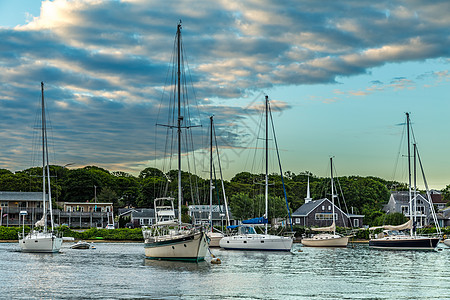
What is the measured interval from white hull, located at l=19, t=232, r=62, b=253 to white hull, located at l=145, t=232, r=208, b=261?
19285mm

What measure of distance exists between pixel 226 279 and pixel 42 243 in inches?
1320

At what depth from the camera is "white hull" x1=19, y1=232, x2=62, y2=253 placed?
6400 cm

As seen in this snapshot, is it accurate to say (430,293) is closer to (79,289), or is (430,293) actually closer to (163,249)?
(79,289)

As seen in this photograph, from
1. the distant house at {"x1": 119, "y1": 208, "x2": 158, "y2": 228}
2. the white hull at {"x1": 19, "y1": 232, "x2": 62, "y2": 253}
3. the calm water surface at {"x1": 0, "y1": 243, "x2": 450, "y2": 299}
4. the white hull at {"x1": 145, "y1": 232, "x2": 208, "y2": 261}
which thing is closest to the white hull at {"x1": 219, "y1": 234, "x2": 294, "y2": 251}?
the calm water surface at {"x1": 0, "y1": 243, "x2": 450, "y2": 299}

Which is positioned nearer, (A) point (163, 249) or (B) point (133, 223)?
(A) point (163, 249)

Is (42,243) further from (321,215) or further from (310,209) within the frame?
(321,215)

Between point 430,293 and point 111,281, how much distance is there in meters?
19.6

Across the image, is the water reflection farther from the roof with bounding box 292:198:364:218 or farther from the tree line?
the tree line

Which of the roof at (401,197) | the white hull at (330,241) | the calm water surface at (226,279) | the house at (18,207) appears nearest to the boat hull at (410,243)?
the white hull at (330,241)

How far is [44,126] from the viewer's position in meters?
71.9

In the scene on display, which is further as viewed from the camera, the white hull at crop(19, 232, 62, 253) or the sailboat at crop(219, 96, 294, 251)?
the sailboat at crop(219, 96, 294, 251)

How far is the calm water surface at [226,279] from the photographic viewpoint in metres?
30.9

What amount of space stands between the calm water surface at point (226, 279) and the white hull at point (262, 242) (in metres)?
12.0

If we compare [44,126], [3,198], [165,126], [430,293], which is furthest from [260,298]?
[3,198]
